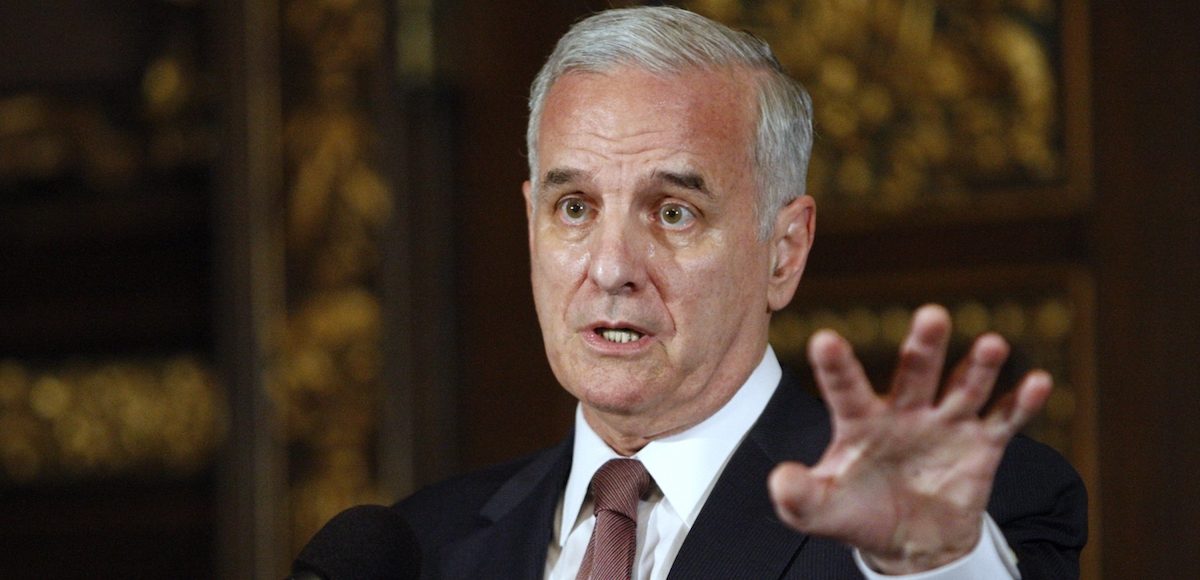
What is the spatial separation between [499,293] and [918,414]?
94.4 inches

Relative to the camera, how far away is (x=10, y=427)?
407 centimetres

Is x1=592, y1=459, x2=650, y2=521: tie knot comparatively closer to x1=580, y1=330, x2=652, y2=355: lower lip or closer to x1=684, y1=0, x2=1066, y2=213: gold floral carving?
x1=580, y1=330, x2=652, y2=355: lower lip

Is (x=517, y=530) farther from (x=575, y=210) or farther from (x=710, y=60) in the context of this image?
(x=710, y=60)

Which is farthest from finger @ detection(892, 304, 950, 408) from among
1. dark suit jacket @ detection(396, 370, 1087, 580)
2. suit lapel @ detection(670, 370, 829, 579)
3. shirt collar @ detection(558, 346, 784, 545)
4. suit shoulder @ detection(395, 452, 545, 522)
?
suit shoulder @ detection(395, 452, 545, 522)

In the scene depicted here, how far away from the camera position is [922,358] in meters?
1.28

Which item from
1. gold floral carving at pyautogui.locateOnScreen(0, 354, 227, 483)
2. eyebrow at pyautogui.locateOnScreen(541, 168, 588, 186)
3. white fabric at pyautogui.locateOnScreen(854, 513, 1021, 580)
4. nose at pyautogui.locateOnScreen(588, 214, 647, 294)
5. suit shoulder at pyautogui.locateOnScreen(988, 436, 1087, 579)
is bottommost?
gold floral carving at pyautogui.locateOnScreen(0, 354, 227, 483)

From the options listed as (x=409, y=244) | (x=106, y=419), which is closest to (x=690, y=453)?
(x=409, y=244)

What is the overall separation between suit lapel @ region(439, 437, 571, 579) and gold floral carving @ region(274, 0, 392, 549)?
1.72 metres

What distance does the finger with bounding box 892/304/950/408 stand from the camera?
1.25 metres

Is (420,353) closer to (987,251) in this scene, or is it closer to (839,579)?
(987,251)

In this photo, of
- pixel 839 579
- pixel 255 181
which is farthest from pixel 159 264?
pixel 839 579

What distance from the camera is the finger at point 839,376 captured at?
125 centimetres

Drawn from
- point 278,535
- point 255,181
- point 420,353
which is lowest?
point 278,535

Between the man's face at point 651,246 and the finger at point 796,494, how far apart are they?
1.66 ft
